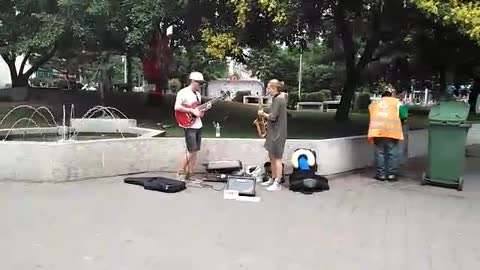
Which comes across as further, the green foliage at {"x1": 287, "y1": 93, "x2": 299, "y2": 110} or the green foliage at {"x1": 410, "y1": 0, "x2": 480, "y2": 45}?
the green foliage at {"x1": 287, "y1": 93, "x2": 299, "y2": 110}

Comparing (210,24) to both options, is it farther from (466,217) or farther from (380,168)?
(466,217)

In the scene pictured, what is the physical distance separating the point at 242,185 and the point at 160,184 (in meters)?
1.29

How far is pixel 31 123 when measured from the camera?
16.6 metres

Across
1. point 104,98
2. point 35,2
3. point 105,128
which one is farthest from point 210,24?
point 104,98

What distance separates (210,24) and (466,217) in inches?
299

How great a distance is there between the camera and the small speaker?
28.0ft

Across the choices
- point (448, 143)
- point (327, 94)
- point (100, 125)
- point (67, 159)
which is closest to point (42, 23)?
point (100, 125)

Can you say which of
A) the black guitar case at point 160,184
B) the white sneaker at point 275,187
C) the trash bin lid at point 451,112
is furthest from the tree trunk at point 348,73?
the black guitar case at point 160,184

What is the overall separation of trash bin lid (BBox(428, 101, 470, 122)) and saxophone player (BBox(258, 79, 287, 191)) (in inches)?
108

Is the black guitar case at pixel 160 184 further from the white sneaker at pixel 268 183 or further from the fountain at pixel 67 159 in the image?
the white sneaker at pixel 268 183

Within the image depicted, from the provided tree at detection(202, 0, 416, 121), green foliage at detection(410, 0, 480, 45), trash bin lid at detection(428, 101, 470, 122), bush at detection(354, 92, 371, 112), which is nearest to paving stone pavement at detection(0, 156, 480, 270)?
trash bin lid at detection(428, 101, 470, 122)

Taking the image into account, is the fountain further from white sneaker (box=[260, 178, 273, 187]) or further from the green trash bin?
the green trash bin

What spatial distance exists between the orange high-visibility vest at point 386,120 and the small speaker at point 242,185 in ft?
9.21

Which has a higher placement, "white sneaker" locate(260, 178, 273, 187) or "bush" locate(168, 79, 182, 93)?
"bush" locate(168, 79, 182, 93)
